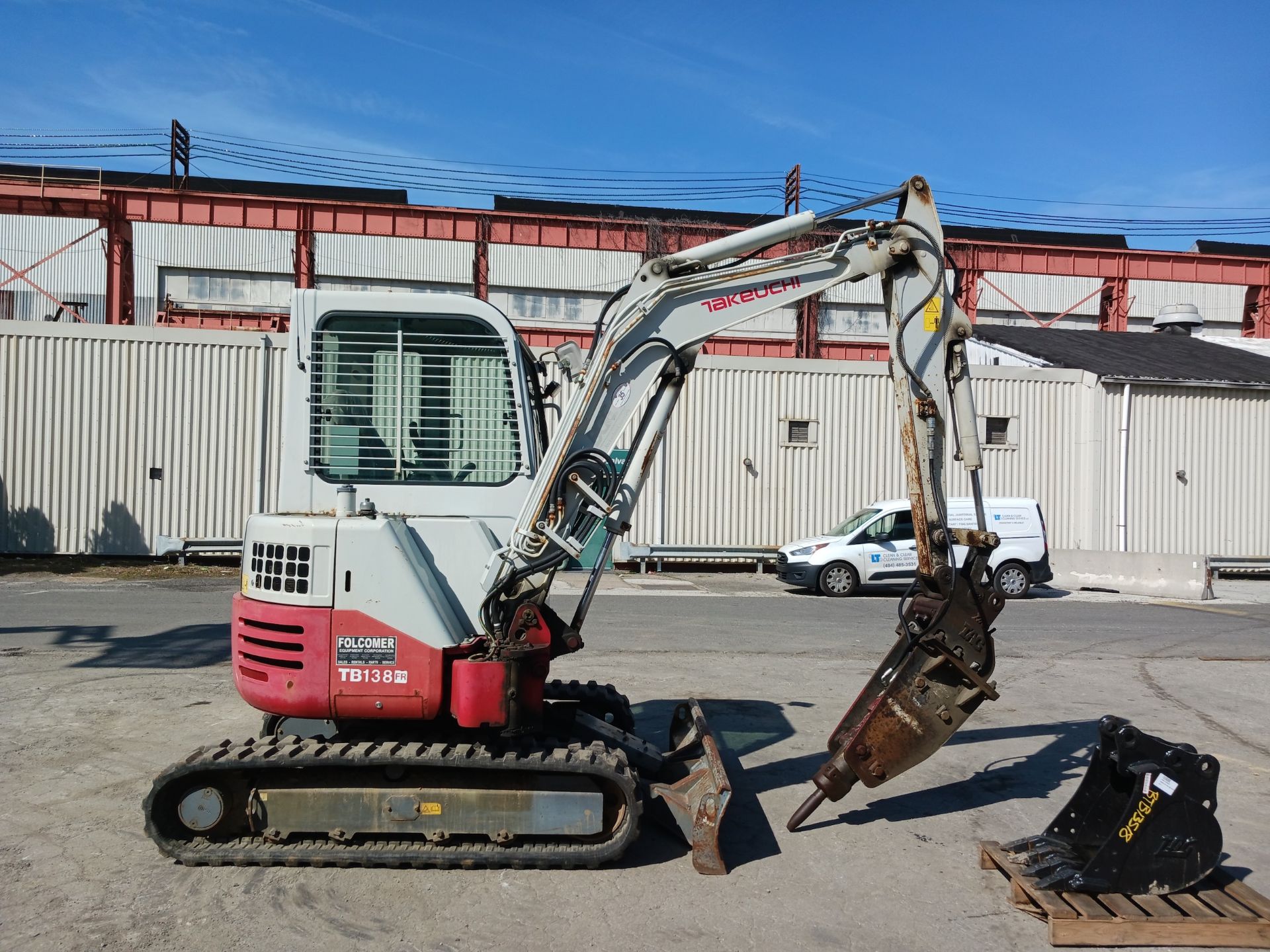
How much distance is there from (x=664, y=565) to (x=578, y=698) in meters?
15.6

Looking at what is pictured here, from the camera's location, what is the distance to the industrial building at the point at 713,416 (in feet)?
68.2

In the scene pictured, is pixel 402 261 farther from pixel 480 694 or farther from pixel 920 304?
pixel 480 694

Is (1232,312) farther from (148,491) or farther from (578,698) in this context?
(578,698)

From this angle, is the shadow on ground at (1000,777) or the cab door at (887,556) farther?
the cab door at (887,556)

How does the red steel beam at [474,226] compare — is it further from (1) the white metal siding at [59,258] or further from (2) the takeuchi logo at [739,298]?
(2) the takeuchi logo at [739,298]

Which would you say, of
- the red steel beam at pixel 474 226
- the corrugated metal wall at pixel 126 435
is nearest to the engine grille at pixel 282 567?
the corrugated metal wall at pixel 126 435

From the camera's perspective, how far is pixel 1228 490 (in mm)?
23828

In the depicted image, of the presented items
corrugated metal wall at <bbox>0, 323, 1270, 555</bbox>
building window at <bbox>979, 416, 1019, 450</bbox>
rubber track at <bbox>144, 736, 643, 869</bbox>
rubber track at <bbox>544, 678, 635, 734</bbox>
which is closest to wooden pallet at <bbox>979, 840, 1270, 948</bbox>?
rubber track at <bbox>144, 736, 643, 869</bbox>

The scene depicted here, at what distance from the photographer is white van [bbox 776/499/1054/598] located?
18.5m

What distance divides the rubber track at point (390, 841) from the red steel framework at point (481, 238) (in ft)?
59.9

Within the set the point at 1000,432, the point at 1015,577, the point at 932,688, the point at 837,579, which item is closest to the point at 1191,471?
the point at 1000,432

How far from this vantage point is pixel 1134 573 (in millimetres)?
19906

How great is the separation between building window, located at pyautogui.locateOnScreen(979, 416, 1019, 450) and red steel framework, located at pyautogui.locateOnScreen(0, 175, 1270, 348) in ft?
17.4

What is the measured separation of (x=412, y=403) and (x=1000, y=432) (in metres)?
20.8
